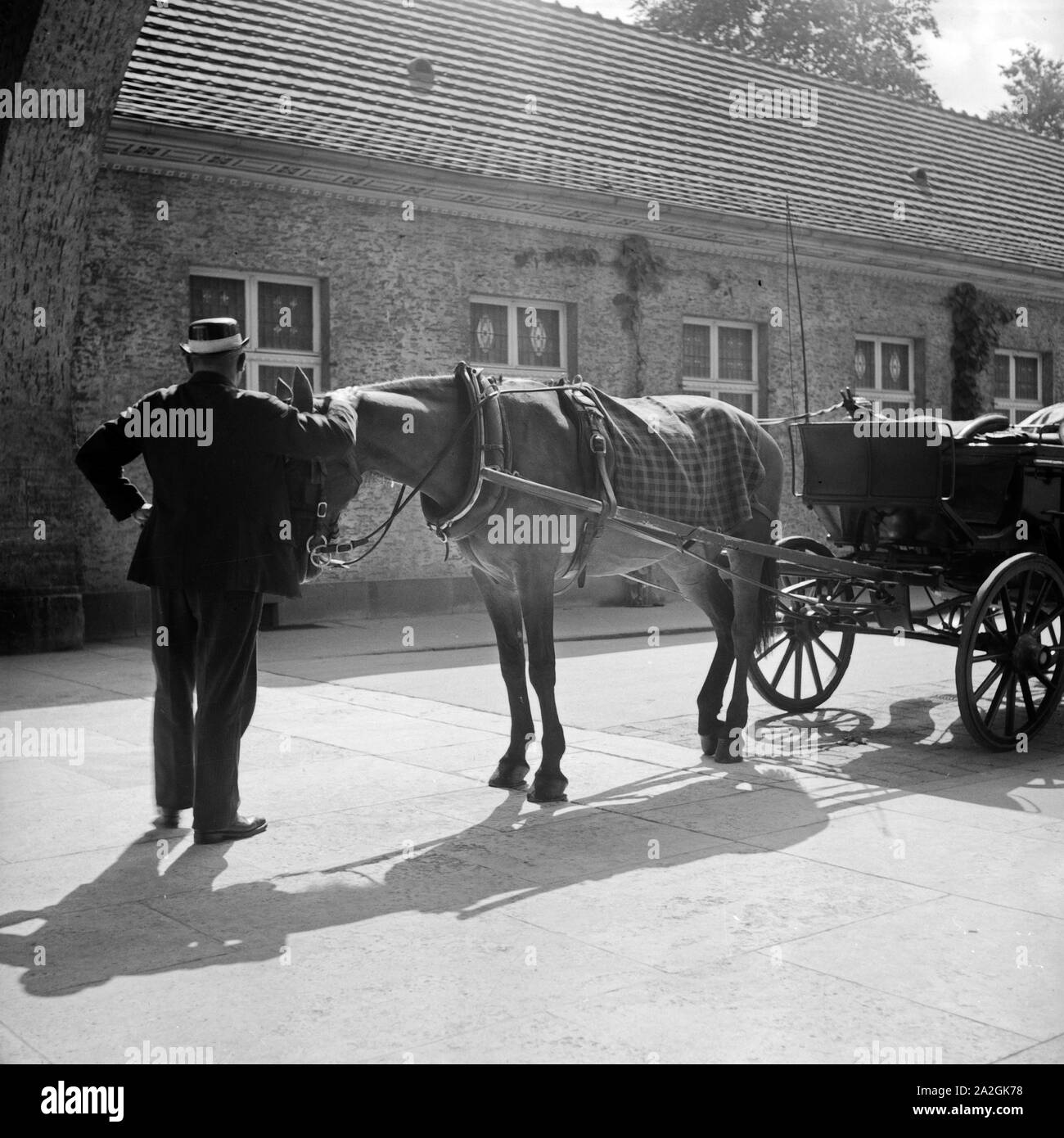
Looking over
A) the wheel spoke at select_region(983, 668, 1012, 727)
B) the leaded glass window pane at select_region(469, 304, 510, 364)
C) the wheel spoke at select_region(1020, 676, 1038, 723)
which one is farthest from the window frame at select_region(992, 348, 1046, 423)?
the wheel spoke at select_region(983, 668, 1012, 727)

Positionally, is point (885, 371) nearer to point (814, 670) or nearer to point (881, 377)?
point (881, 377)

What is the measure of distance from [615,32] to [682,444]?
49.6 feet

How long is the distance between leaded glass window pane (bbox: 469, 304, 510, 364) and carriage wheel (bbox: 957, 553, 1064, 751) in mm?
8578

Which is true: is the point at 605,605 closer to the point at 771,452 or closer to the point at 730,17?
the point at 771,452

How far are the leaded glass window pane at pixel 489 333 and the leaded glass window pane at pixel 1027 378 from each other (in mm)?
9709

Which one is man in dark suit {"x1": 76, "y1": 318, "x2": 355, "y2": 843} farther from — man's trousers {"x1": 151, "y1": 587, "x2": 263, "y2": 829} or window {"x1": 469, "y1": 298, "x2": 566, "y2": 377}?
window {"x1": 469, "y1": 298, "x2": 566, "y2": 377}

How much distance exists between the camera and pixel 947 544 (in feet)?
24.3

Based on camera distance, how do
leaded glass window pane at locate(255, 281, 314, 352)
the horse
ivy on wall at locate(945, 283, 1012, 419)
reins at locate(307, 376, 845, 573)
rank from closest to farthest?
reins at locate(307, 376, 845, 573) < the horse < leaded glass window pane at locate(255, 281, 314, 352) < ivy on wall at locate(945, 283, 1012, 419)

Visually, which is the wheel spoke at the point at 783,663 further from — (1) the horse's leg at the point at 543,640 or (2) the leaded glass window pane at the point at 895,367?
(2) the leaded glass window pane at the point at 895,367

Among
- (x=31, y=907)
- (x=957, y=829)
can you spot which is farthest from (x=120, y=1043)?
(x=957, y=829)

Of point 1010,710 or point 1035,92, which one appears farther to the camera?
point 1035,92

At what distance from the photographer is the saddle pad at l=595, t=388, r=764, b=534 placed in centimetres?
649

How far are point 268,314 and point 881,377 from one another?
927 cm

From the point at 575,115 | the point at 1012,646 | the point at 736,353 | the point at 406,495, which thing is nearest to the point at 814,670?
the point at 1012,646
